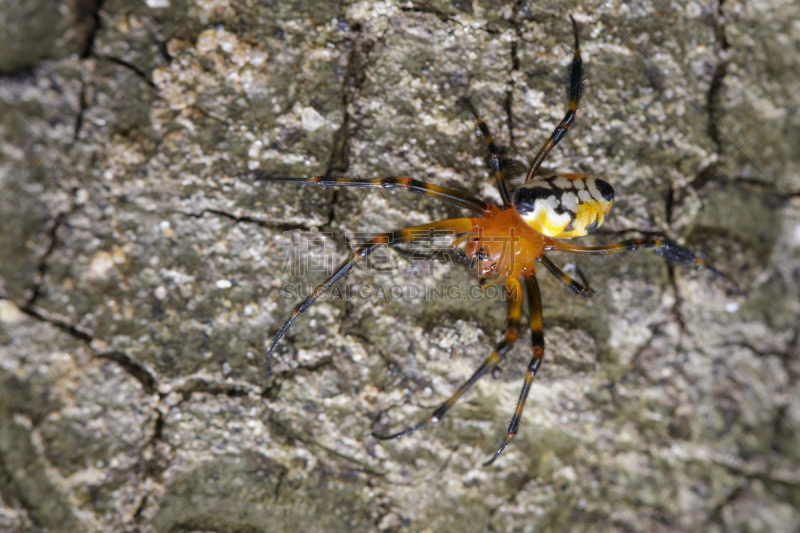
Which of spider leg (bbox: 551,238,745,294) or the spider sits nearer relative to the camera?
the spider

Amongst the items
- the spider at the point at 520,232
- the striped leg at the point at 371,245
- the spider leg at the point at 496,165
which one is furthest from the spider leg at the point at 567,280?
the striped leg at the point at 371,245

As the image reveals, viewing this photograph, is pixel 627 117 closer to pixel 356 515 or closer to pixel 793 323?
pixel 793 323

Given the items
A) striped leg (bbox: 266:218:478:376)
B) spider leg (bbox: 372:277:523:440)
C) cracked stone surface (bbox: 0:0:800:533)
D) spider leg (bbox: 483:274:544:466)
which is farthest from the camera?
cracked stone surface (bbox: 0:0:800:533)

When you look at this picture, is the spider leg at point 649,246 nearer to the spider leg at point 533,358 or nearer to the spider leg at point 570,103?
the spider leg at point 533,358

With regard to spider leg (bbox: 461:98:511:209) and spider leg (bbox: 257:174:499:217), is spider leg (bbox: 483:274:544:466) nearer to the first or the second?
spider leg (bbox: 461:98:511:209)

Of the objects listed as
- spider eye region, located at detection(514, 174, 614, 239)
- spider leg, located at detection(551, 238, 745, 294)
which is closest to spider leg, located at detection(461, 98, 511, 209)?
spider eye region, located at detection(514, 174, 614, 239)

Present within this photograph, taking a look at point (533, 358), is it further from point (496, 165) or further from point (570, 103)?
point (570, 103)
